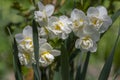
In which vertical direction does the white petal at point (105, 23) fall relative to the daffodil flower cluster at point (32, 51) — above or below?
above

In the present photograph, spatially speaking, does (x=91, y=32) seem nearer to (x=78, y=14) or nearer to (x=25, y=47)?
(x=78, y=14)

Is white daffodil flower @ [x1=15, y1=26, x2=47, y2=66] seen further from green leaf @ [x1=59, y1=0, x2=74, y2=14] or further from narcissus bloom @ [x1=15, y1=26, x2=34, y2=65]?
green leaf @ [x1=59, y1=0, x2=74, y2=14]

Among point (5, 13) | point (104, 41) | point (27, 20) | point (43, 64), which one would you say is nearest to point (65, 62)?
point (43, 64)

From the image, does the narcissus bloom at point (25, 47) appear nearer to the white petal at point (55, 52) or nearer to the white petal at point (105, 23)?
the white petal at point (55, 52)

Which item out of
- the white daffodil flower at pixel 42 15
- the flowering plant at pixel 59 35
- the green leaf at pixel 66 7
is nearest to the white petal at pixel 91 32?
the flowering plant at pixel 59 35

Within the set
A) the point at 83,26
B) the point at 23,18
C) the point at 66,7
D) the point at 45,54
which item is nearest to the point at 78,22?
the point at 83,26

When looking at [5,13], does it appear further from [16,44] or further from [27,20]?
[16,44]

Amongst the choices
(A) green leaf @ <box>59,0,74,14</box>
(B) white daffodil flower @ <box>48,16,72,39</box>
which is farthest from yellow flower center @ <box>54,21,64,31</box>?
(A) green leaf @ <box>59,0,74,14</box>
